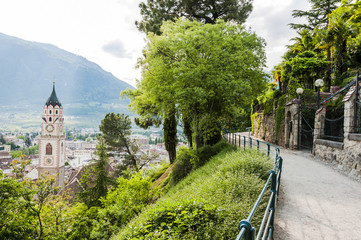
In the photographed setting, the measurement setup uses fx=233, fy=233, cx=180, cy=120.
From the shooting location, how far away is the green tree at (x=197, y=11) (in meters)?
19.1

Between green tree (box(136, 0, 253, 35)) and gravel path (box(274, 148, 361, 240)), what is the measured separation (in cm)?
1515

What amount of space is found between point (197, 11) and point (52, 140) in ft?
181

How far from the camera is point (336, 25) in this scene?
17781 mm

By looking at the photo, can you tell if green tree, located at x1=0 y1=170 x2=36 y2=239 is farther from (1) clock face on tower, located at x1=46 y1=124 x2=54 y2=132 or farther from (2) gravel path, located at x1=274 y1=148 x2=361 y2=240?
(1) clock face on tower, located at x1=46 y1=124 x2=54 y2=132

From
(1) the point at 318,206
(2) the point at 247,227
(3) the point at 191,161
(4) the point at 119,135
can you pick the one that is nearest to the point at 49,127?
(4) the point at 119,135

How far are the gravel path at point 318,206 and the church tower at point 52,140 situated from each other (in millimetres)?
59654

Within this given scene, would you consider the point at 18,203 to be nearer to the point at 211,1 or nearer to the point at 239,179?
the point at 239,179

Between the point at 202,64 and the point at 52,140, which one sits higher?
the point at 202,64

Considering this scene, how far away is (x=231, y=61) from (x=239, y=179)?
801cm

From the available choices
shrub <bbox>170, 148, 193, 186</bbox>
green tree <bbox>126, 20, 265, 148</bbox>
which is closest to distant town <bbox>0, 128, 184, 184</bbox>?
shrub <bbox>170, 148, 193, 186</bbox>

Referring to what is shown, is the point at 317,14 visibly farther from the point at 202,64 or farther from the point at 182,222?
the point at 182,222

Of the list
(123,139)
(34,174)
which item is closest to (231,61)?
(123,139)

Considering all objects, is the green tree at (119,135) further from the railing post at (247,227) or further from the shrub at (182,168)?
the railing post at (247,227)

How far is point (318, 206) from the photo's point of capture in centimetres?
521
